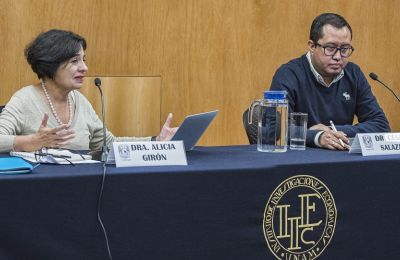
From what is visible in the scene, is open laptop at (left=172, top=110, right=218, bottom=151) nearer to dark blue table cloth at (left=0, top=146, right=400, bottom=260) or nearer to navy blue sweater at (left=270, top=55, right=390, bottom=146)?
dark blue table cloth at (left=0, top=146, right=400, bottom=260)

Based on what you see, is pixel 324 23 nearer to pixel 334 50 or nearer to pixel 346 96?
pixel 334 50

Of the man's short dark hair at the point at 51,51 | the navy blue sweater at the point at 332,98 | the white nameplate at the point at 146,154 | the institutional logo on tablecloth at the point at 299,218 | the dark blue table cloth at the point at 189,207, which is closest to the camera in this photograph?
the dark blue table cloth at the point at 189,207

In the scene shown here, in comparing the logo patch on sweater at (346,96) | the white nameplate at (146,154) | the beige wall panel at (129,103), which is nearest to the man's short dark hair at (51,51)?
the beige wall panel at (129,103)

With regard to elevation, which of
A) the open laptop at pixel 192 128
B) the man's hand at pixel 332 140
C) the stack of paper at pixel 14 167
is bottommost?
the man's hand at pixel 332 140

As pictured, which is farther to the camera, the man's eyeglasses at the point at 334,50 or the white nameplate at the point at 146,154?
the man's eyeglasses at the point at 334,50

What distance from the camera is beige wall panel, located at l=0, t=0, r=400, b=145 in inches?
145

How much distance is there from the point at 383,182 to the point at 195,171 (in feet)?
2.19

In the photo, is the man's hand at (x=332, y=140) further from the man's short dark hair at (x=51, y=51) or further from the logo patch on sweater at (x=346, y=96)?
the man's short dark hair at (x=51, y=51)

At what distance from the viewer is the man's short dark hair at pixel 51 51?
9.05 ft

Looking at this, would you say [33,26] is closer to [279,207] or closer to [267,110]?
[267,110]

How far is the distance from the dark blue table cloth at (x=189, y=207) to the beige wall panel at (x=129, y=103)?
4.99ft

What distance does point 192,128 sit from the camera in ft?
7.12

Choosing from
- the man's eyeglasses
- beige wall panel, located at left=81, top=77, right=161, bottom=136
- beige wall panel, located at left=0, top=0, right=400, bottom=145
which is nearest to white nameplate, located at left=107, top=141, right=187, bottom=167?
Answer: the man's eyeglasses

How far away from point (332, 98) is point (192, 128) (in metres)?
1.06
